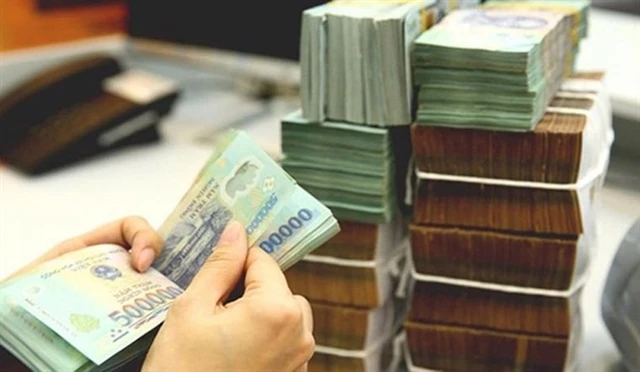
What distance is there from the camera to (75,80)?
152cm

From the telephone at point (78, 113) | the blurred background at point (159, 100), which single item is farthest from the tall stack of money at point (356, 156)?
the telephone at point (78, 113)

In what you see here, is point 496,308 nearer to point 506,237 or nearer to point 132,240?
point 506,237

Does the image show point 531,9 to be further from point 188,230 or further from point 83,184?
point 83,184

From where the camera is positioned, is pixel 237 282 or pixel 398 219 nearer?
pixel 237 282

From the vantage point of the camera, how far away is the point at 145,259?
2.63ft

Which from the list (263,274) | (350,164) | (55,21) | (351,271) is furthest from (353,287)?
(55,21)

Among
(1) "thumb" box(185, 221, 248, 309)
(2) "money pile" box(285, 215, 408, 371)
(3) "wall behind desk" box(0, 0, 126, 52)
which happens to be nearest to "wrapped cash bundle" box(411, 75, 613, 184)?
(2) "money pile" box(285, 215, 408, 371)

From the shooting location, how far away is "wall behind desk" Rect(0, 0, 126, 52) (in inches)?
67.1

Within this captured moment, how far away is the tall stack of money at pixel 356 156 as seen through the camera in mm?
858

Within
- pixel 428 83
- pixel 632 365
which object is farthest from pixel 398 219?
pixel 632 365

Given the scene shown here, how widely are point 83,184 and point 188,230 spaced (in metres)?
0.59

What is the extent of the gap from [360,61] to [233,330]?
0.31m

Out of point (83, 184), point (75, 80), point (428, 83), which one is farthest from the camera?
point (75, 80)

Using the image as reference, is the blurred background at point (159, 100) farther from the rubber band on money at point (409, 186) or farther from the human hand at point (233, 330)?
the human hand at point (233, 330)
